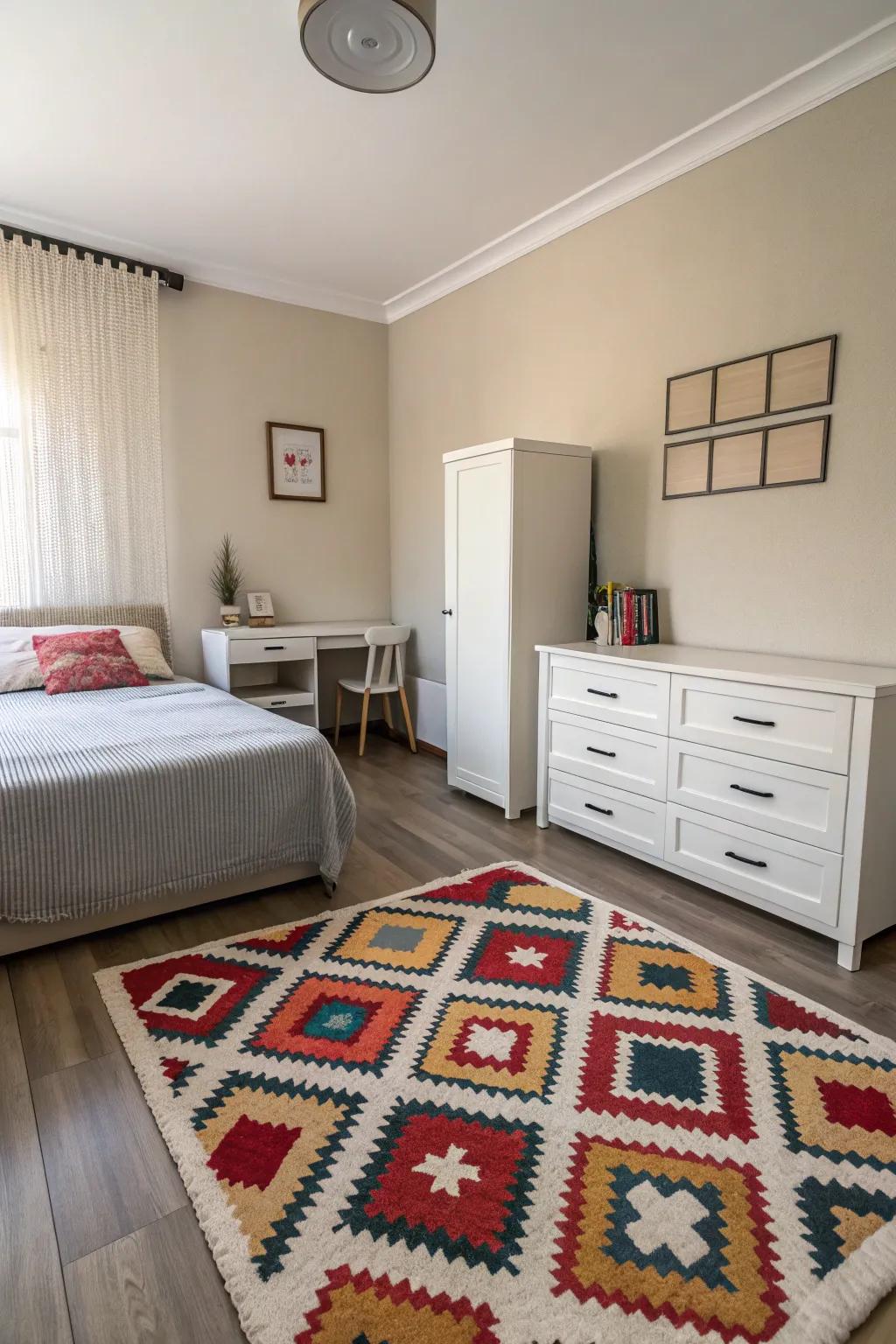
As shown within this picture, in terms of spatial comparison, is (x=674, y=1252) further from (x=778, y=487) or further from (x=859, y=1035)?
(x=778, y=487)

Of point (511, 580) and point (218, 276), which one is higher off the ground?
point (218, 276)

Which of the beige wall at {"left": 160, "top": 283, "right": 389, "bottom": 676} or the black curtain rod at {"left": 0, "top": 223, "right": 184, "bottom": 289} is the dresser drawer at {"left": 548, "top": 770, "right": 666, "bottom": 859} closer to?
the beige wall at {"left": 160, "top": 283, "right": 389, "bottom": 676}

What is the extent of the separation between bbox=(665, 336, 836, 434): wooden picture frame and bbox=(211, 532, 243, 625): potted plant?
2537 mm

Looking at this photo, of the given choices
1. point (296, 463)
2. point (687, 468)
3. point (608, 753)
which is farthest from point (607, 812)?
point (296, 463)

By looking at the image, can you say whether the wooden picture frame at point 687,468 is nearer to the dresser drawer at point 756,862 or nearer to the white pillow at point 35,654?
the dresser drawer at point 756,862

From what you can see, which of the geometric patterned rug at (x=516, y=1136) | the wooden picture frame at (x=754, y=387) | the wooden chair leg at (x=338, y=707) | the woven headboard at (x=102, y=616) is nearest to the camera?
the geometric patterned rug at (x=516, y=1136)

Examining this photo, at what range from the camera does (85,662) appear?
329 centimetres

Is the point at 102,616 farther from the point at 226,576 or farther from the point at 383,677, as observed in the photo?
the point at 383,677

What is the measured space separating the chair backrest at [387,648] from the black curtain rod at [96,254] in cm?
212

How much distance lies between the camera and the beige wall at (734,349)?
7.63 ft

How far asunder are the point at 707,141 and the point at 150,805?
3.04 meters

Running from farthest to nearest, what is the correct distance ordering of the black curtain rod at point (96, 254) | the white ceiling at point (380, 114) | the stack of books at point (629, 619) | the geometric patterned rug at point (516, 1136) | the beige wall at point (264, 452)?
the beige wall at point (264, 452) < the black curtain rod at point (96, 254) < the stack of books at point (629, 619) < the white ceiling at point (380, 114) < the geometric patterned rug at point (516, 1136)

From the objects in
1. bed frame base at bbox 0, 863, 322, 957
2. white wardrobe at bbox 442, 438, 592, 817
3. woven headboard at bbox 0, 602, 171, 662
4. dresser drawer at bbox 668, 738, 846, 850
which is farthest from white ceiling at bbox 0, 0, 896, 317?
bed frame base at bbox 0, 863, 322, 957

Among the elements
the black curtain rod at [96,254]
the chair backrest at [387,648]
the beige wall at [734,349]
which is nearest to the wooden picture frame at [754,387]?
the beige wall at [734,349]
